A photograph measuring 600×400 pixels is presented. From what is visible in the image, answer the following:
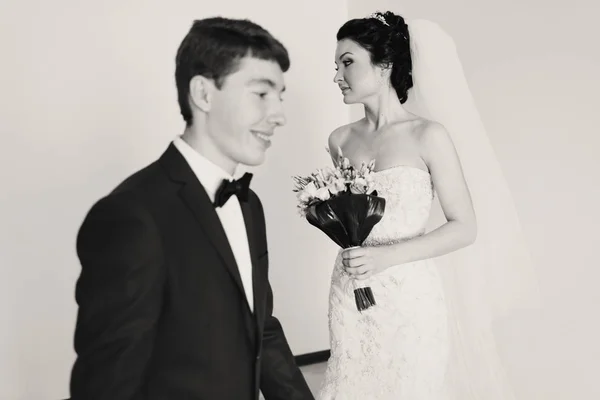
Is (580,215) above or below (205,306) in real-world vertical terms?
below

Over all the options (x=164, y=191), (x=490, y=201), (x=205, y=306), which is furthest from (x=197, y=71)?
(x=490, y=201)

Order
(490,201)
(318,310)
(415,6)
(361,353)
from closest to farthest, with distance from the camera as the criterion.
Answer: (361,353) → (490,201) → (415,6) → (318,310)

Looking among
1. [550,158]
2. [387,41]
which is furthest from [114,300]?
[550,158]

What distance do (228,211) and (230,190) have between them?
10 cm

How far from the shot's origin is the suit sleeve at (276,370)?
1.76 metres

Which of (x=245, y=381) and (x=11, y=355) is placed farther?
(x=11, y=355)

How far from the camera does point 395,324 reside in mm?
3041

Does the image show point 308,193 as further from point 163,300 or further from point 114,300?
point 114,300

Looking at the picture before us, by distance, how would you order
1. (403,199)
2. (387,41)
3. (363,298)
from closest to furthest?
(363,298), (403,199), (387,41)

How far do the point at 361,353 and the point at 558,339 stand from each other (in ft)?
6.39

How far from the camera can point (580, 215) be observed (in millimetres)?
4258

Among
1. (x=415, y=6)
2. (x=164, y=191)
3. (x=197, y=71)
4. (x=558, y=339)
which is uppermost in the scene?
(x=415, y=6)

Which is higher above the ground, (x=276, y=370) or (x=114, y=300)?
(x=114, y=300)

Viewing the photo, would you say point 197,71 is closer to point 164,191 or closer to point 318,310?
point 164,191
